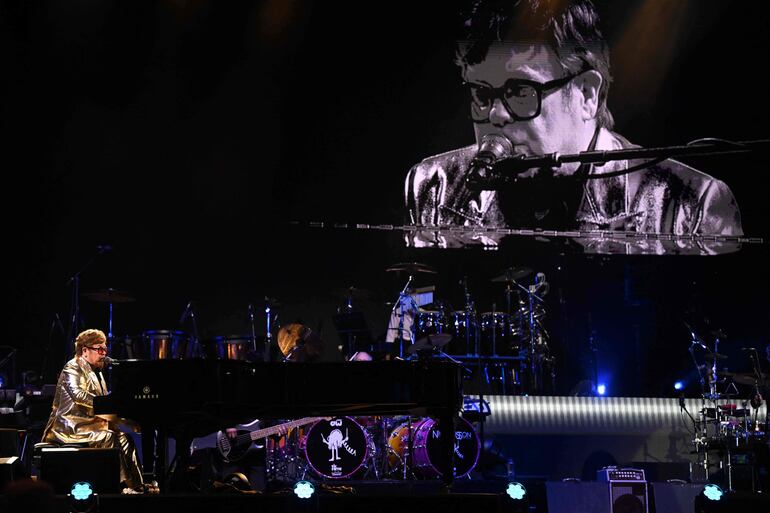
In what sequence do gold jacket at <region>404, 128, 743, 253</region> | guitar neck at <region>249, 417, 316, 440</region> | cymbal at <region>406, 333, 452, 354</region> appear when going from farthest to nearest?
1. gold jacket at <region>404, 128, 743, 253</region>
2. cymbal at <region>406, 333, 452, 354</region>
3. guitar neck at <region>249, 417, 316, 440</region>

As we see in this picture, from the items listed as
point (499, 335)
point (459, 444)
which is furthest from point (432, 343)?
point (499, 335)

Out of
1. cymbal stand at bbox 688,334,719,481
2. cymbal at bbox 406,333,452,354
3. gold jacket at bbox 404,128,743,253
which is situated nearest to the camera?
cymbal at bbox 406,333,452,354

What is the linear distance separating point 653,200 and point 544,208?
152 centimetres

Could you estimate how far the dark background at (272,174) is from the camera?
39.5ft

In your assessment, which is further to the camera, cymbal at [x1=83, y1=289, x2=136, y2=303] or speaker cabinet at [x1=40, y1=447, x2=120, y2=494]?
cymbal at [x1=83, y1=289, x2=136, y2=303]

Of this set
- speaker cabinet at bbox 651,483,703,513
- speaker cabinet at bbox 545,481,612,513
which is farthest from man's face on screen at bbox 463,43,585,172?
speaker cabinet at bbox 651,483,703,513

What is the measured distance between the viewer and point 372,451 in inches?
377

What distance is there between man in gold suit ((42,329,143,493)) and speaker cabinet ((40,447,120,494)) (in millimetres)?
433

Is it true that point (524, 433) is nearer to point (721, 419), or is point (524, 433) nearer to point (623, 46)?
point (721, 419)

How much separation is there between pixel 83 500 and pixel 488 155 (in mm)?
7957

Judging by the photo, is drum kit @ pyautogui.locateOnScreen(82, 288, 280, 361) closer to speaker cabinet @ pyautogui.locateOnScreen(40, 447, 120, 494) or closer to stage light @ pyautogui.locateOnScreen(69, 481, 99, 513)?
speaker cabinet @ pyautogui.locateOnScreen(40, 447, 120, 494)

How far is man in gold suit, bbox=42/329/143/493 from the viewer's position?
745 centimetres

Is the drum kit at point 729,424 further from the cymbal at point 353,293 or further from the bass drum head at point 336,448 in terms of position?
the cymbal at point 353,293

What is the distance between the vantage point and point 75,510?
6.18 m
